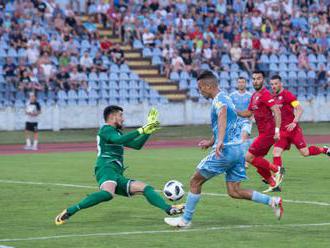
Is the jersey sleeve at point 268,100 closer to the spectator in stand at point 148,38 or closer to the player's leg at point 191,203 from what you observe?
the player's leg at point 191,203

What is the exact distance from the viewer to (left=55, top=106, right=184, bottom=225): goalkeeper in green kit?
47.3 feet

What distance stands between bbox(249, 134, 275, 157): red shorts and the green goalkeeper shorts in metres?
5.63

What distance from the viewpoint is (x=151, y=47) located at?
146ft

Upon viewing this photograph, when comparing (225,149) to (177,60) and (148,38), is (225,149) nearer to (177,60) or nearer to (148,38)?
(177,60)

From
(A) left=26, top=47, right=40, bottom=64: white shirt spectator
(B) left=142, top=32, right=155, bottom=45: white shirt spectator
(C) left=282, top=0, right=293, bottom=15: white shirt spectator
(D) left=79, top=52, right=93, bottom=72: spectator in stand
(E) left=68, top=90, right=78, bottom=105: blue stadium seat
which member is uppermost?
(C) left=282, top=0, right=293, bottom=15: white shirt spectator

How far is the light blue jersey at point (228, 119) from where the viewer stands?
14.0m

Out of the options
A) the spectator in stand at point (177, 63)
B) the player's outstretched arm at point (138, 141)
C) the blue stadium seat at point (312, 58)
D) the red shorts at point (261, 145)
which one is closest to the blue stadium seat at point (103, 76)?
the spectator in stand at point (177, 63)

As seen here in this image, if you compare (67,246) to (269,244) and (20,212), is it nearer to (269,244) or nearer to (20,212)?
(269,244)

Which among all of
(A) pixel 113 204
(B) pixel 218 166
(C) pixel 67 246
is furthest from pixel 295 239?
(A) pixel 113 204

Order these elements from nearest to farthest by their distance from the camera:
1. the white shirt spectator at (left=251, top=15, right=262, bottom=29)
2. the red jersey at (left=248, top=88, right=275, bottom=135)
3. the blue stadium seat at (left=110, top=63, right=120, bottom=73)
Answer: the red jersey at (left=248, top=88, right=275, bottom=135) < the blue stadium seat at (left=110, top=63, right=120, bottom=73) < the white shirt spectator at (left=251, top=15, right=262, bottom=29)

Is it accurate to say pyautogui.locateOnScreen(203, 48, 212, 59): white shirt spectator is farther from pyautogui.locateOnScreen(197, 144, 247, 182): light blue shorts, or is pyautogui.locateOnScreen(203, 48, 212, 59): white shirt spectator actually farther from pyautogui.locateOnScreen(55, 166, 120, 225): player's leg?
pyautogui.locateOnScreen(197, 144, 247, 182): light blue shorts

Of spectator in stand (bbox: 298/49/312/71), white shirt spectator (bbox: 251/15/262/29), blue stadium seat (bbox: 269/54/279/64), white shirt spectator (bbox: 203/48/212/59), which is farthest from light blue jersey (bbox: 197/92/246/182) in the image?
white shirt spectator (bbox: 251/15/262/29)

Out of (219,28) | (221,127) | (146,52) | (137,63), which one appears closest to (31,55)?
(137,63)

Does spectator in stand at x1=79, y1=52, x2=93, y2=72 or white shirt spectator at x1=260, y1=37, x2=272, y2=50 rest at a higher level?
white shirt spectator at x1=260, y1=37, x2=272, y2=50
